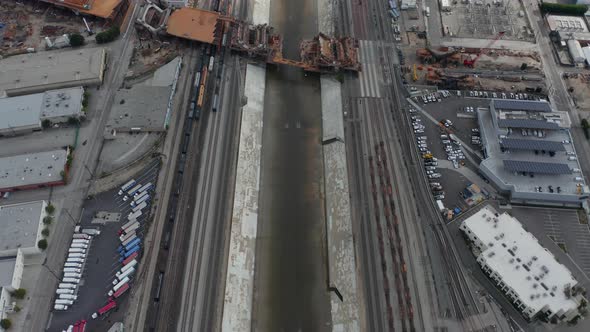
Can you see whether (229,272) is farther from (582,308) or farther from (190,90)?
(582,308)

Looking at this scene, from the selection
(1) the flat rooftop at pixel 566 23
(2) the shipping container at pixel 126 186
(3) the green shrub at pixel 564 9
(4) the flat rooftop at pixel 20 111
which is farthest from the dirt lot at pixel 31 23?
(1) the flat rooftop at pixel 566 23

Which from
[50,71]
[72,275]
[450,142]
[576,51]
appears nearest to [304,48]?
[450,142]

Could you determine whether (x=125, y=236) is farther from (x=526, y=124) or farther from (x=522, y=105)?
(x=522, y=105)

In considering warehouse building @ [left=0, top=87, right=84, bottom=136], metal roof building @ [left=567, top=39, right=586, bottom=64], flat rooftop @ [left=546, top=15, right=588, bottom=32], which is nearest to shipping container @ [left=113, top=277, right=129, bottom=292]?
warehouse building @ [left=0, top=87, right=84, bottom=136]

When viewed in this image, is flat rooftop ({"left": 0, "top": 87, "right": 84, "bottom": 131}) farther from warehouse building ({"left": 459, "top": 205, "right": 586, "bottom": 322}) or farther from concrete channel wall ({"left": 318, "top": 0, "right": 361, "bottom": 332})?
warehouse building ({"left": 459, "top": 205, "right": 586, "bottom": 322})

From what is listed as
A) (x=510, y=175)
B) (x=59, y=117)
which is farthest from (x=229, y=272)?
(x=510, y=175)

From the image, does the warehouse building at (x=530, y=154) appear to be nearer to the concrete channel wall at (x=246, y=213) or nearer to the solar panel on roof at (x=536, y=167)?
the solar panel on roof at (x=536, y=167)
